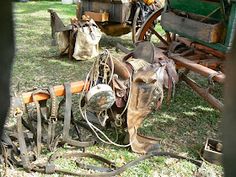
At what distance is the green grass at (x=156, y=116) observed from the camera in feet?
9.67

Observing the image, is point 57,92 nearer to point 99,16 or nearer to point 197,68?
point 197,68

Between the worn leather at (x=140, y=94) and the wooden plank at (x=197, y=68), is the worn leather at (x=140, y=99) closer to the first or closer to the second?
the worn leather at (x=140, y=94)

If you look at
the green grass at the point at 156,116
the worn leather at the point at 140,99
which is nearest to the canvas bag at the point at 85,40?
the green grass at the point at 156,116

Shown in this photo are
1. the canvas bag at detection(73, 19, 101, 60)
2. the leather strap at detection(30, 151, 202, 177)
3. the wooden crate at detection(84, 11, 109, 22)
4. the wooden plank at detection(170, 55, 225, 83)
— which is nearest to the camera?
the leather strap at detection(30, 151, 202, 177)

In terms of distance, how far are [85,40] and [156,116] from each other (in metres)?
2.20

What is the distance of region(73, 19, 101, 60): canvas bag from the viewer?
5.61 meters

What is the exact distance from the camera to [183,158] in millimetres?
3055

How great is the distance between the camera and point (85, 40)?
222 inches

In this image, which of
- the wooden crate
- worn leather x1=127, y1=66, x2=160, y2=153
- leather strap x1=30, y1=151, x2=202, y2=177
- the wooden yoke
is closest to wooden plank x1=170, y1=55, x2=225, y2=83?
worn leather x1=127, y1=66, x2=160, y2=153

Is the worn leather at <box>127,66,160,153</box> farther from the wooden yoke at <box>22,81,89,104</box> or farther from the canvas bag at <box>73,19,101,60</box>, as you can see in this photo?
the canvas bag at <box>73,19,101,60</box>

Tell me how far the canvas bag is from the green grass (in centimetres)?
12

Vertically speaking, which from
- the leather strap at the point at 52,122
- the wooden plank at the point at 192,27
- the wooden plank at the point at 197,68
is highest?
the wooden plank at the point at 192,27

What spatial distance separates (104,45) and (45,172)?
175 inches

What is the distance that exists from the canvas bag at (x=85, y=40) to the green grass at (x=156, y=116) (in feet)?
0.41
